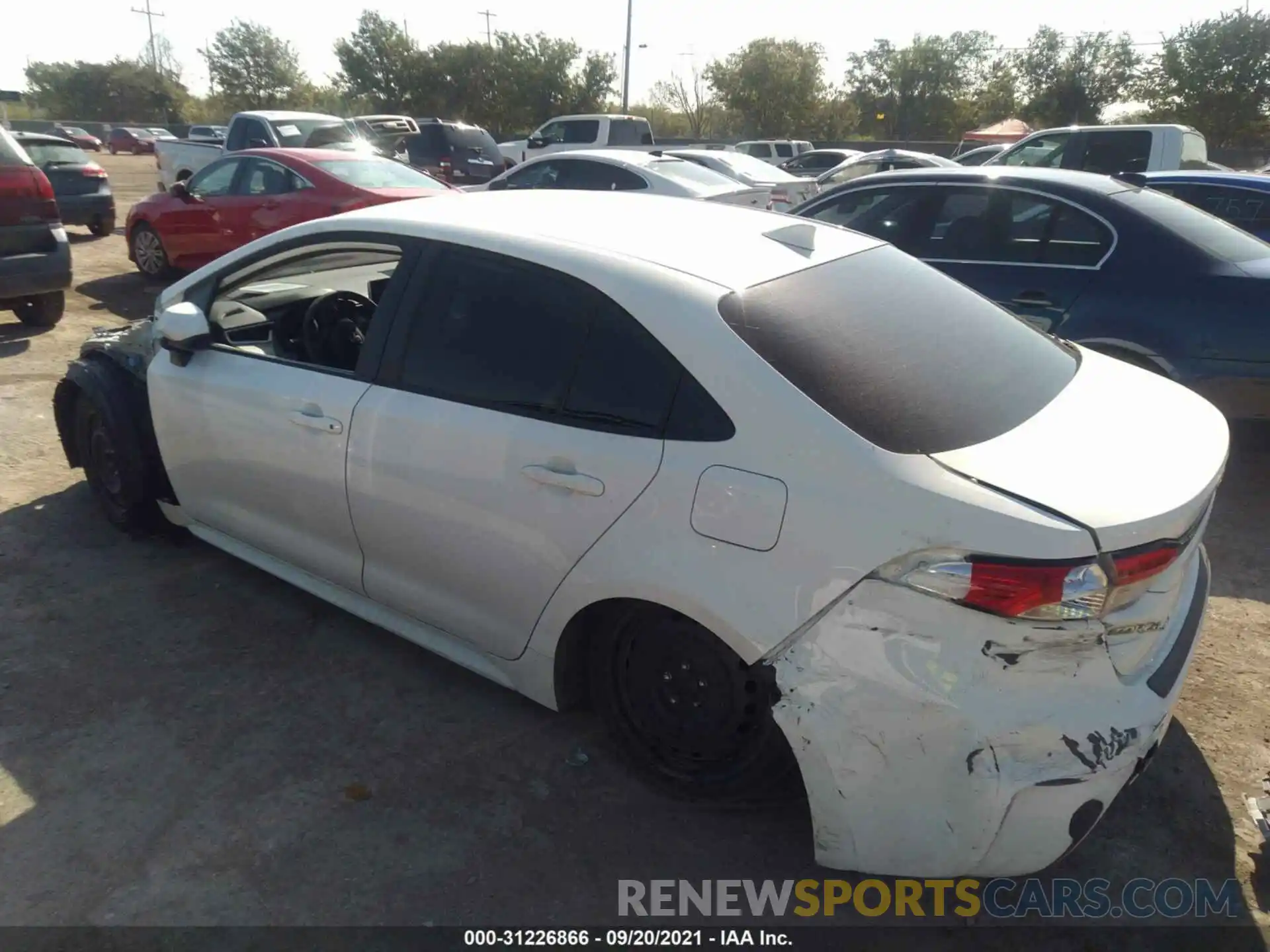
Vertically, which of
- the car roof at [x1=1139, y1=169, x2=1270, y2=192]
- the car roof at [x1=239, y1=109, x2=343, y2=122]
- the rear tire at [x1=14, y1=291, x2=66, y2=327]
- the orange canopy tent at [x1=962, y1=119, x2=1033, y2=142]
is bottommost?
the rear tire at [x1=14, y1=291, x2=66, y2=327]

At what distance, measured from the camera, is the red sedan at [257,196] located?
9055mm

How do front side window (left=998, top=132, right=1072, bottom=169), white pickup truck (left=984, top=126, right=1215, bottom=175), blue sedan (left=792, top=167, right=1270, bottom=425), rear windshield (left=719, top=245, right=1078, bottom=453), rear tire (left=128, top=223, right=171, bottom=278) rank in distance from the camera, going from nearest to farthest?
1. rear windshield (left=719, top=245, right=1078, bottom=453)
2. blue sedan (left=792, top=167, right=1270, bottom=425)
3. rear tire (left=128, top=223, right=171, bottom=278)
4. white pickup truck (left=984, top=126, right=1215, bottom=175)
5. front side window (left=998, top=132, right=1072, bottom=169)

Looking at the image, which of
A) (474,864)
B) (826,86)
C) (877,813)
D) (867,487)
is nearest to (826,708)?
(877,813)

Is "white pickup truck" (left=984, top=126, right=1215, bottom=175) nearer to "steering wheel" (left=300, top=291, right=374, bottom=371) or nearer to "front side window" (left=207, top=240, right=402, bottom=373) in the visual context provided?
"front side window" (left=207, top=240, right=402, bottom=373)

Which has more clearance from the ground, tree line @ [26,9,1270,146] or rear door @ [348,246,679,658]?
tree line @ [26,9,1270,146]

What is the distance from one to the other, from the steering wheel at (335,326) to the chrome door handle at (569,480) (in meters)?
1.44

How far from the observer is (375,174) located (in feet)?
31.1

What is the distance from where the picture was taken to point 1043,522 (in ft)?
6.39

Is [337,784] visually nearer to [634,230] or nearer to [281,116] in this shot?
[634,230]

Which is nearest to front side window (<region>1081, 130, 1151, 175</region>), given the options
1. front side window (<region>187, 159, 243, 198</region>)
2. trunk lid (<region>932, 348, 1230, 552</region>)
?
front side window (<region>187, 159, 243, 198</region>)

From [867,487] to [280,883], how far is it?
183 cm

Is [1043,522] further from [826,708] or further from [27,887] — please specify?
[27,887]

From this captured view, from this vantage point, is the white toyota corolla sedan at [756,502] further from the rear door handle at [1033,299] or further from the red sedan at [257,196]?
the red sedan at [257,196]

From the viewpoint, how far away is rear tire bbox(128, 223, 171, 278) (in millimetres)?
10234
